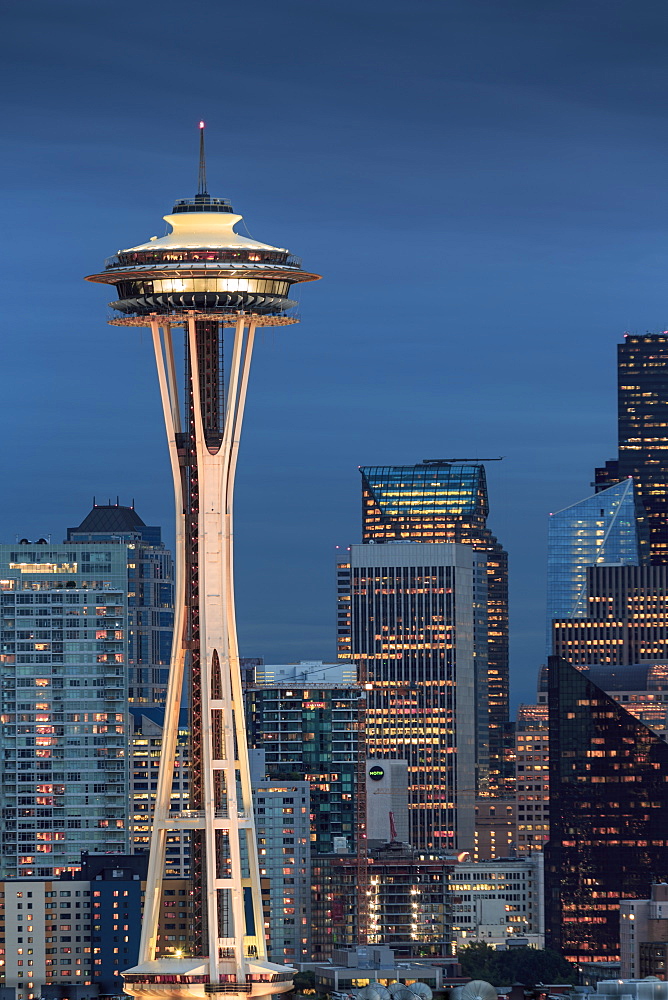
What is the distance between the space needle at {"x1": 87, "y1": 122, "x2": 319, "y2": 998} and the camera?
12431 cm

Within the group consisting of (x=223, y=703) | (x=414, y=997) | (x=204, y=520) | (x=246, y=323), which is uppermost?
(x=246, y=323)

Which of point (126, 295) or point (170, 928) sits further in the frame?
point (170, 928)

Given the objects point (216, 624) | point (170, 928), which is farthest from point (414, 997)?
point (216, 624)

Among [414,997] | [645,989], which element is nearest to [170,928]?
[414,997]

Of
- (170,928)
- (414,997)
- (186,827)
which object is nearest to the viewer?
(186,827)

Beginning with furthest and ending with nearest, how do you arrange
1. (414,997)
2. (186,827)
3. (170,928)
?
(170,928)
(414,997)
(186,827)

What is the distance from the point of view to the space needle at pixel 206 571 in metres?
124

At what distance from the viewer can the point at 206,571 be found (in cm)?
12444

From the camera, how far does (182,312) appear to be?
416 ft

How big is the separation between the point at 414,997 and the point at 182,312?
182 ft

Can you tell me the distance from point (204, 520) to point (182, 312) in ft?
30.9

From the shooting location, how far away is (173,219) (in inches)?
5123

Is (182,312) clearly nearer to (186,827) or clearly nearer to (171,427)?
(171,427)

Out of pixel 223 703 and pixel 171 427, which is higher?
pixel 171 427
